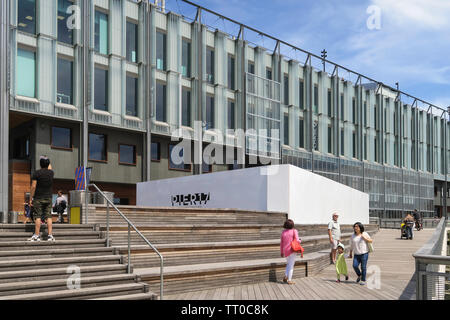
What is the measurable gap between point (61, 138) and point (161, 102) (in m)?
7.86

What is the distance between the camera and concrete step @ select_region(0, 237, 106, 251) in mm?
9625

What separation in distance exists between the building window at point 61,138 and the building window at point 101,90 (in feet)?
8.11

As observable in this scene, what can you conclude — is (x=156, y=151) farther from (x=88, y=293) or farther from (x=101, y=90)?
(x=88, y=293)

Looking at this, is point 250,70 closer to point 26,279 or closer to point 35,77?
point 35,77

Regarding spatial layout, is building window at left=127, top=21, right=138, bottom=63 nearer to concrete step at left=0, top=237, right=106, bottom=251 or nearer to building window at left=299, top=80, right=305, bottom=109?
building window at left=299, top=80, right=305, bottom=109

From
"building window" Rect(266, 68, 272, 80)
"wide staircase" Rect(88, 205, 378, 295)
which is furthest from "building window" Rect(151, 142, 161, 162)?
"wide staircase" Rect(88, 205, 378, 295)

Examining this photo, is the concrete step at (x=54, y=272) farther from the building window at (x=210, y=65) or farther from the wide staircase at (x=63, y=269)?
the building window at (x=210, y=65)

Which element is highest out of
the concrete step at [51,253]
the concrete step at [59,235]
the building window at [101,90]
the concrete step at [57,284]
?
the building window at [101,90]

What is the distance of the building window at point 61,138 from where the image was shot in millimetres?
29359

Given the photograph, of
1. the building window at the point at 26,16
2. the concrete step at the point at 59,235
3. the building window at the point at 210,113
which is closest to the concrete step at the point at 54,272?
the concrete step at the point at 59,235

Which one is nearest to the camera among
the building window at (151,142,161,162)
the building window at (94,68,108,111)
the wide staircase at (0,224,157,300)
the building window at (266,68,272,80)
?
the wide staircase at (0,224,157,300)

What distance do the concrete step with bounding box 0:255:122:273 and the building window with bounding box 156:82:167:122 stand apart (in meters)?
24.7

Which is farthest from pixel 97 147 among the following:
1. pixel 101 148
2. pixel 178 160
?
pixel 178 160

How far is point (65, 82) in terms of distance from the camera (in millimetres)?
29562
